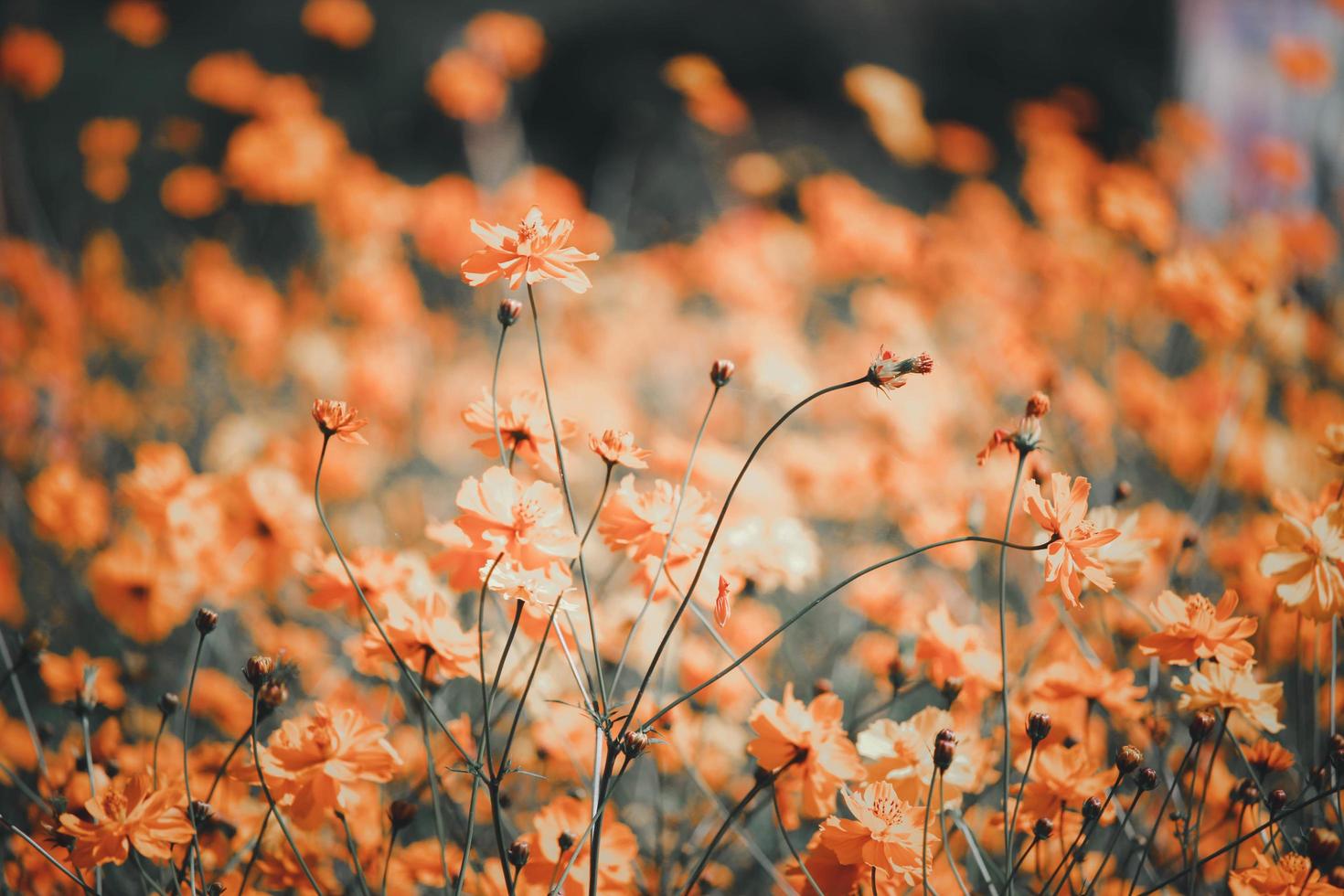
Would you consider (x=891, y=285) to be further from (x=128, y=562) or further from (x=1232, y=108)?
(x=128, y=562)

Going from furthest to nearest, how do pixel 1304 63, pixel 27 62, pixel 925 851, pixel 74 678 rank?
pixel 1304 63 < pixel 27 62 < pixel 74 678 < pixel 925 851

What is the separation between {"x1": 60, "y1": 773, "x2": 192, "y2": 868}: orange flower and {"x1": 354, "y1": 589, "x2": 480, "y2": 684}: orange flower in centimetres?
21

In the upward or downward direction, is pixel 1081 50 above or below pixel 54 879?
above

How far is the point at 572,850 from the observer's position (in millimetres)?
876

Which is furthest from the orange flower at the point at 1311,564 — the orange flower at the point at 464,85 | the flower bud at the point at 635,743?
the orange flower at the point at 464,85

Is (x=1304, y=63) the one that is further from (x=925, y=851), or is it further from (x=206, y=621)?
(x=206, y=621)

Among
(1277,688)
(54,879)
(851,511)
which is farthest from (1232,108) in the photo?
(54,879)

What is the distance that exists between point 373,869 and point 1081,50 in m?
5.35

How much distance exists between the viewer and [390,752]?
2.60 feet

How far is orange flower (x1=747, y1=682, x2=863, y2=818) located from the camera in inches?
32.9

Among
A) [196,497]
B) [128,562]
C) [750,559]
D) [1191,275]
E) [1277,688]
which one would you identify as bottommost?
[128,562]

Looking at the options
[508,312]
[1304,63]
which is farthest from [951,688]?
[1304,63]

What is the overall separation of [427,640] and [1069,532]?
599 mm

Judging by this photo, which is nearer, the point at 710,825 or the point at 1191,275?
the point at 710,825
